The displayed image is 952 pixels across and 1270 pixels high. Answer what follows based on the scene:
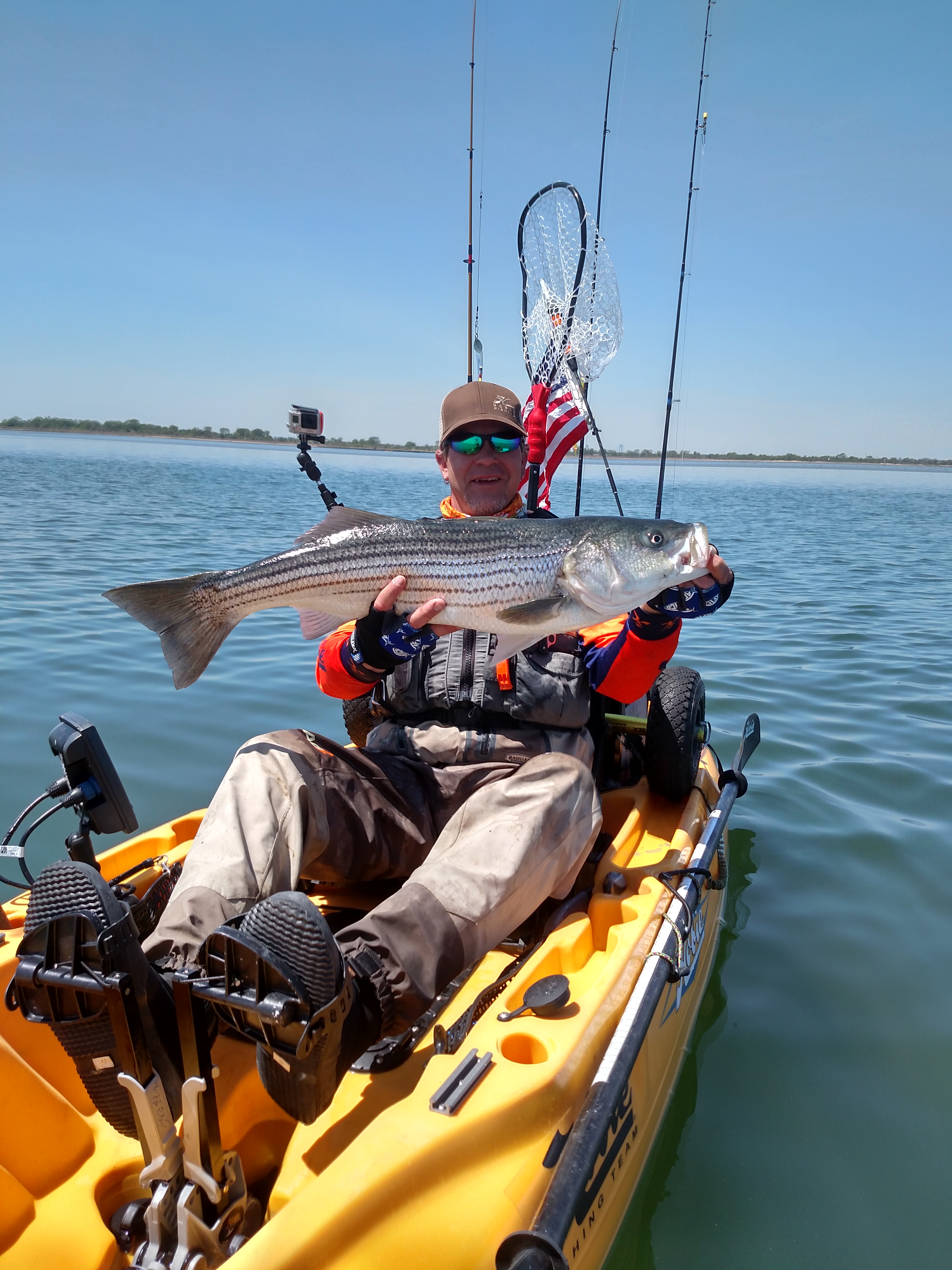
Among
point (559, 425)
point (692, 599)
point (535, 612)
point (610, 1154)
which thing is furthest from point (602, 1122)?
point (559, 425)

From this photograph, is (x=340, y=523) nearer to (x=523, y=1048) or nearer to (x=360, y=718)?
(x=360, y=718)

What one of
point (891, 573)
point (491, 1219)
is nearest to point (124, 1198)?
point (491, 1219)

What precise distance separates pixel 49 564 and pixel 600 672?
510 inches

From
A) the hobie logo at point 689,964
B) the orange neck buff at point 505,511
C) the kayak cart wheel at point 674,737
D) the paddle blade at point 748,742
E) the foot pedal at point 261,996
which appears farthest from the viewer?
the paddle blade at point 748,742

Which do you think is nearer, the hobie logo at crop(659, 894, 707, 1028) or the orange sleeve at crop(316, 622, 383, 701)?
the hobie logo at crop(659, 894, 707, 1028)

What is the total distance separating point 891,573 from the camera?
1728 centimetres

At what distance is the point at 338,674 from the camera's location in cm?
394

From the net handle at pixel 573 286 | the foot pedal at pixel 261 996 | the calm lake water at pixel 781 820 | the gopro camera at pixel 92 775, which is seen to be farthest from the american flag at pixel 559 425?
the foot pedal at pixel 261 996

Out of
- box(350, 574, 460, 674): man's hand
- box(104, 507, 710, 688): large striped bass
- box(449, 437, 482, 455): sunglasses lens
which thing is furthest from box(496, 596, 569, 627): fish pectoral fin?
box(449, 437, 482, 455): sunglasses lens

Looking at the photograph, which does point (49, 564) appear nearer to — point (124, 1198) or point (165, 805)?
point (165, 805)

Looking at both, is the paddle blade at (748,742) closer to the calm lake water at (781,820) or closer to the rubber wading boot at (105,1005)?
the calm lake water at (781,820)

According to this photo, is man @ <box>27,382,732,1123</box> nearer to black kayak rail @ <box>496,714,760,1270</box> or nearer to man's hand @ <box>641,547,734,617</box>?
man's hand @ <box>641,547,734,617</box>

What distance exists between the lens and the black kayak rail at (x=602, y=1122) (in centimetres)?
197

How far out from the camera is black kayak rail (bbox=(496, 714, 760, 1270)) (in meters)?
1.97
